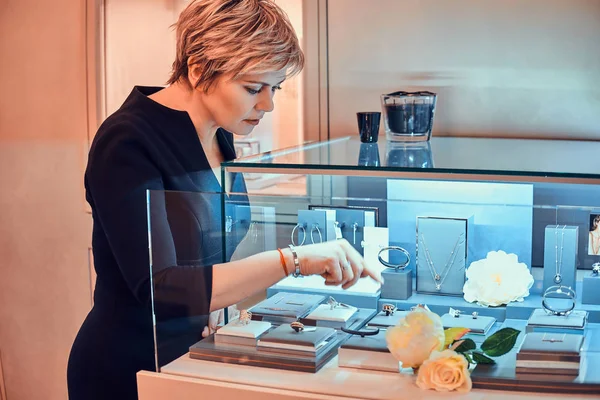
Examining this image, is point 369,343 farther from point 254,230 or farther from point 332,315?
point 254,230

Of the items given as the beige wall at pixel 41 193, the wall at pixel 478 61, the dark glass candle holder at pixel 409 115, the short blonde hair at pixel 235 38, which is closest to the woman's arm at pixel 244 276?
the short blonde hair at pixel 235 38

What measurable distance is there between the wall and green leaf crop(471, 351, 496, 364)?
3.12 ft

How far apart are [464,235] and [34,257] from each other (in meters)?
1.91

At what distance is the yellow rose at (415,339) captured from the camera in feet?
3.66

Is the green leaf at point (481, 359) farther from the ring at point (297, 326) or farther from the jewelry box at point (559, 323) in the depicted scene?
the ring at point (297, 326)

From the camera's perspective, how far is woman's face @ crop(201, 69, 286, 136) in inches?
55.6

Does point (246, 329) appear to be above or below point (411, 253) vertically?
below

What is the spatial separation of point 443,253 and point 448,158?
0.27m

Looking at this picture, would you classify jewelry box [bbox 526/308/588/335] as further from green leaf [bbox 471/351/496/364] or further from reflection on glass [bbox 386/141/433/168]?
reflection on glass [bbox 386/141/433/168]

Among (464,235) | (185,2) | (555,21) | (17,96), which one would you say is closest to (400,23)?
(555,21)

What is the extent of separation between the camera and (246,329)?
48.5 inches

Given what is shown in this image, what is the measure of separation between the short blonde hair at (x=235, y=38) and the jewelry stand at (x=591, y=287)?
2.09 feet

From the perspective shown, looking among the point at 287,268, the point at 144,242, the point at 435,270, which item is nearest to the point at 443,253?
the point at 435,270

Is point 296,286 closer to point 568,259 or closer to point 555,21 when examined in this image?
point 568,259
